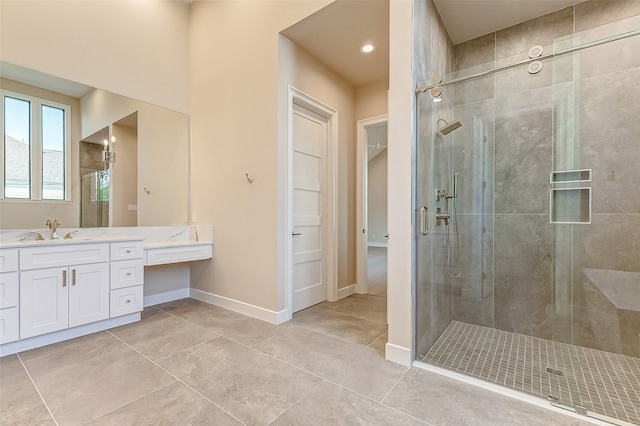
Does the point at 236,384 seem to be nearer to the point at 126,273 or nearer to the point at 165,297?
the point at 126,273

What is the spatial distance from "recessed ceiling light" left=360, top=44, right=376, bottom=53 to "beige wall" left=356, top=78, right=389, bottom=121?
0.67 metres

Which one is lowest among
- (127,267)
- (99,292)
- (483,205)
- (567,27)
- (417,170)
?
(99,292)

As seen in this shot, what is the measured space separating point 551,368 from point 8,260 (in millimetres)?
4040

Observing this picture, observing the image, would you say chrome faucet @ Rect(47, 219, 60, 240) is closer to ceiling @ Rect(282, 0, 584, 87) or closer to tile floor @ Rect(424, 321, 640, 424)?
ceiling @ Rect(282, 0, 584, 87)

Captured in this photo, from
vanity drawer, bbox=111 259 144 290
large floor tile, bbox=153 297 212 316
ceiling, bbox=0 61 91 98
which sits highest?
ceiling, bbox=0 61 91 98

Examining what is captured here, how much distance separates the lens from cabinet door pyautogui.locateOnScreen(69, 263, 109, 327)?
2479mm

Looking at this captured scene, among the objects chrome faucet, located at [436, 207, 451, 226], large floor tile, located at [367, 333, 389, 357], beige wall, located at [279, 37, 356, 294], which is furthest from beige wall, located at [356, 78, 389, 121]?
large floor tile, located at [367, 333, 389, 357]

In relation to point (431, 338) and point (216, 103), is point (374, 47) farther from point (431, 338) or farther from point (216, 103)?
point (431, 338)

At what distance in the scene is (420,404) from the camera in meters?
1.62

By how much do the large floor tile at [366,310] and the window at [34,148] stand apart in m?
3.17

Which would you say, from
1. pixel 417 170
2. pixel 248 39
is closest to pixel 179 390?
pixel 417 170

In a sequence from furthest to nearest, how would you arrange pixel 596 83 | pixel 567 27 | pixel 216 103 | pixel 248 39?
pixel 216 103 < pixel 248 39 < pixel 567 27 < pixel 596 83

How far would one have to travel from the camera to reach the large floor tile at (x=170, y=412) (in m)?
1.48

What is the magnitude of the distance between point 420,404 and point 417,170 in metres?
1.52
